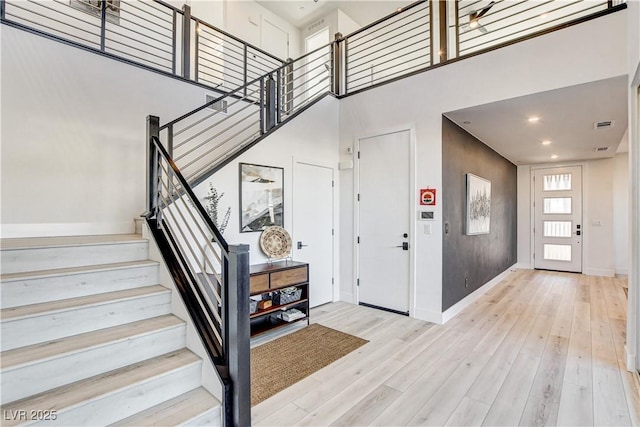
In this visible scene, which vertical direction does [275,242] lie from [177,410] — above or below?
above

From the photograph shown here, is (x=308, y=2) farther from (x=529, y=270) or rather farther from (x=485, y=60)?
(x=529, y=270)

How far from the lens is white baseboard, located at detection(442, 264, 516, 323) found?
4040 millimetres

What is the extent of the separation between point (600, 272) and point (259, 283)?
302 inches

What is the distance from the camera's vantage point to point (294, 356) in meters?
3.02

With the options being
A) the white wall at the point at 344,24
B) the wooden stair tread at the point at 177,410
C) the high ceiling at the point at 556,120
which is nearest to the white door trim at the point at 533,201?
the high ceiling at the point at 556,120

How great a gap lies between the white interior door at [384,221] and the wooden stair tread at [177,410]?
301 centimetres

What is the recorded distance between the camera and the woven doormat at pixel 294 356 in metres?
2.55

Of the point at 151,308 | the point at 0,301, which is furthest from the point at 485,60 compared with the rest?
the point at 0,301

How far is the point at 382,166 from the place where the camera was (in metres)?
4.46

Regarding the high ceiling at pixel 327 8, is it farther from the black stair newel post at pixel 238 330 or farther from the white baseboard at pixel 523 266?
the white baseboard at pixel 523 266

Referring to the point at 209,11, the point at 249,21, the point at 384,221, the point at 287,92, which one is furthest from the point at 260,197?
the point at 249,21

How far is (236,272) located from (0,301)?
1.43 metres

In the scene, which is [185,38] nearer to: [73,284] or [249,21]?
[249,21]

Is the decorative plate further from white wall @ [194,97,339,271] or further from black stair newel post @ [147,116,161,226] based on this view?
black stair newel post @ [147,116,161,226]
